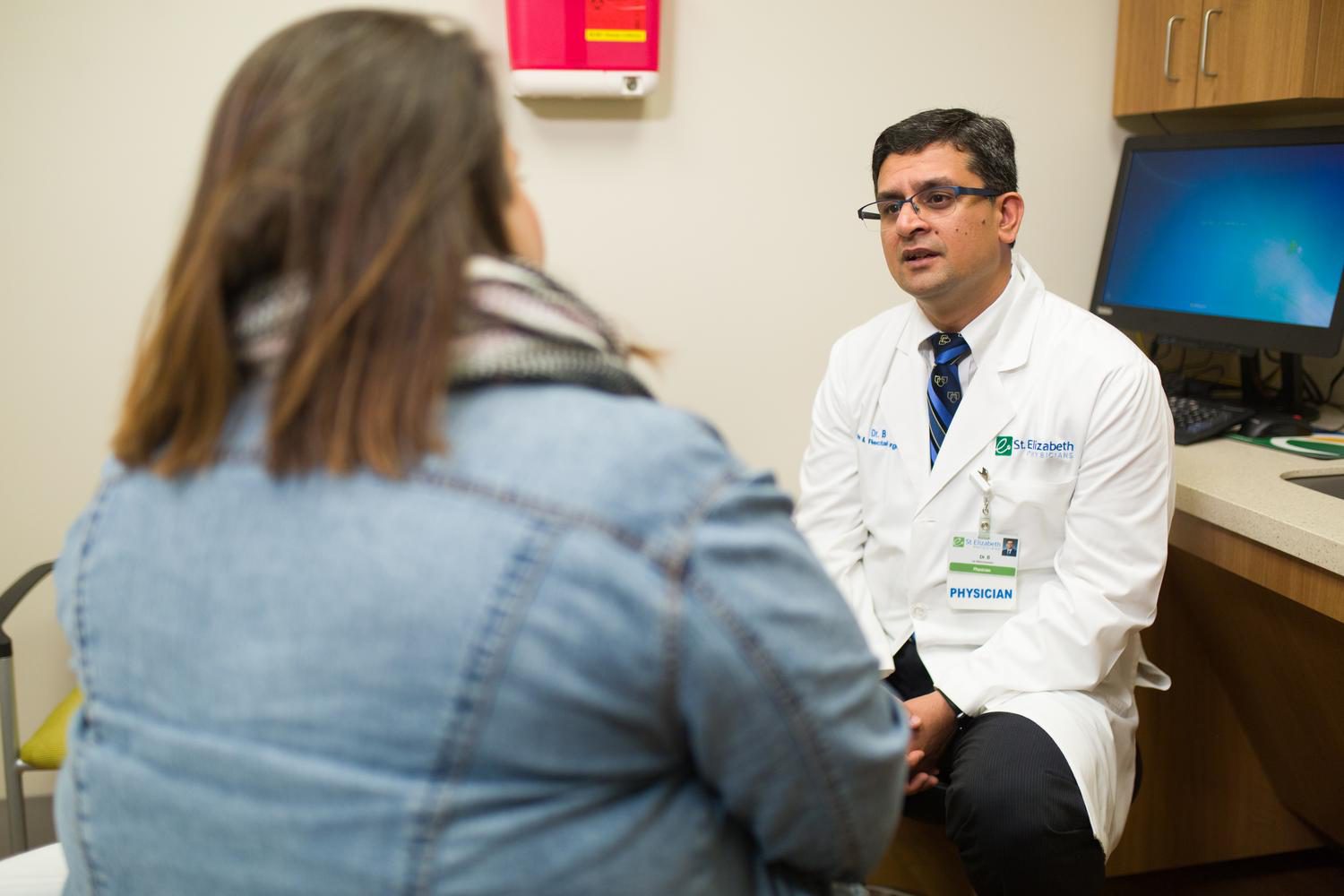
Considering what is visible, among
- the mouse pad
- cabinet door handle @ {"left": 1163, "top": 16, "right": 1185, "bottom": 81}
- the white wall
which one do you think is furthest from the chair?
cabinet door handle @ {"left": 1163, "top": 16, "right": 1185, "bottom": 81}

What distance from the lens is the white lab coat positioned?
158cm

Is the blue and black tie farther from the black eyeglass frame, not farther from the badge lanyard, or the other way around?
the black eyeglass frame

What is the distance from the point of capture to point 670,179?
2238 millimetres

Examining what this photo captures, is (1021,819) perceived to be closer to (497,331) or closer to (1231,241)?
Answer: (497,331)

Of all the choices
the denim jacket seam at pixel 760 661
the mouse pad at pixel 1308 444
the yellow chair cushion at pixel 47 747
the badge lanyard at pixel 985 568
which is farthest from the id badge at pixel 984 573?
the yellow chair cushion at pixel 47 747

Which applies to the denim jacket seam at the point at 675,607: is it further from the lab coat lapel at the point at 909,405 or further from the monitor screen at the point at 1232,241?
the monitor screen at the point at 1232,241

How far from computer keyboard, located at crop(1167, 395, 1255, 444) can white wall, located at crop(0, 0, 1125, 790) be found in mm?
422

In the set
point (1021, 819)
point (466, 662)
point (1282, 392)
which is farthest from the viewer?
point (1282, 392)

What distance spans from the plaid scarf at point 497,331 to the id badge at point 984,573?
1.12 m

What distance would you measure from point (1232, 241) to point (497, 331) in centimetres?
198

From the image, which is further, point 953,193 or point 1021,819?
point 953,193

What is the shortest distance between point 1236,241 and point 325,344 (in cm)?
206

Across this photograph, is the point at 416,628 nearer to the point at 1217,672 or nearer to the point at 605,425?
the point at 605,425

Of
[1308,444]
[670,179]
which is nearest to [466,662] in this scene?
[670,179]
